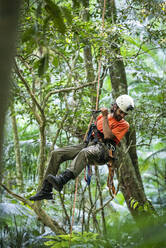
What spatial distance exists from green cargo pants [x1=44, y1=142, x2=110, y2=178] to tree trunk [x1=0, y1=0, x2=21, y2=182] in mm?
2885

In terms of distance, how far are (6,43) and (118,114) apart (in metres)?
3.37

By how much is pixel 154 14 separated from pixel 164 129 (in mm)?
1978

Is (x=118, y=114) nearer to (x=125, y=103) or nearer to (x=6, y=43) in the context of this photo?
(x=125, y=103)

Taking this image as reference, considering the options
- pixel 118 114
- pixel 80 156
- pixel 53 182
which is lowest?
pixel 53 182

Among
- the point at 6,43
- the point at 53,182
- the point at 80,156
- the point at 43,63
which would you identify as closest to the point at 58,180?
the point at 53,182

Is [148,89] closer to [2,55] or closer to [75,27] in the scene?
[75,27]

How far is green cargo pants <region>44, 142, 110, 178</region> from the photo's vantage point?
365 centimetres

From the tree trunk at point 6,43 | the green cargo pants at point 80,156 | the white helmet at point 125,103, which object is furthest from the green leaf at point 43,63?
the white helmet at point 125,103

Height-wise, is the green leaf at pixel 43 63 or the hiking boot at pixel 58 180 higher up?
the green leaf at pixel 43 63

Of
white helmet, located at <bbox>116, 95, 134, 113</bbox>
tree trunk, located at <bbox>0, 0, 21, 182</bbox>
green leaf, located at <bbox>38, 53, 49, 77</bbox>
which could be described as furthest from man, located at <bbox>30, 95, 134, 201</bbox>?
tree trunk, located at <bbox>0, 0, 21, 182</bbox>

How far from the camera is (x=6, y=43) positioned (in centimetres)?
76

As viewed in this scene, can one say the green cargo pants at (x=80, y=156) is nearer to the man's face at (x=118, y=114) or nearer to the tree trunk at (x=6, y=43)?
the man's face at (x=118, y=114)

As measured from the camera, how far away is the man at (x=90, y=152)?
3570 mm

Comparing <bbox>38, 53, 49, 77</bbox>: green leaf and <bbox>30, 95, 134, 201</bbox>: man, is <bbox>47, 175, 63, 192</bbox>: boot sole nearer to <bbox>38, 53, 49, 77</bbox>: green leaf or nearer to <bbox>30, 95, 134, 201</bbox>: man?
<bbox>30, 95, 134, 201</bbox>: man
